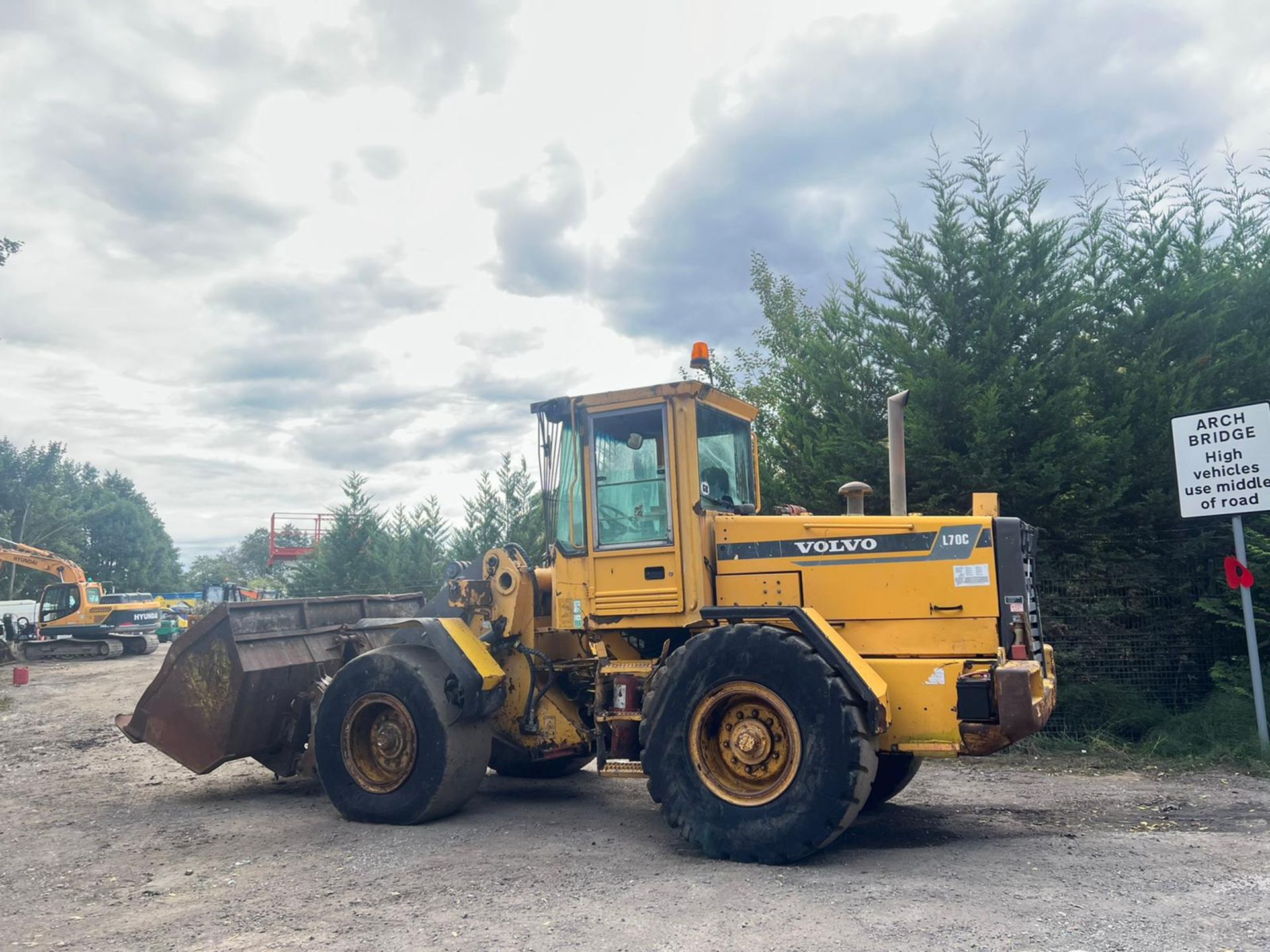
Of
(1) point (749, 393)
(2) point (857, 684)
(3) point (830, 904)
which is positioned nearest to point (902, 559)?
(2) point (857, 684)

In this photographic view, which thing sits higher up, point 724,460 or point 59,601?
point 724,460

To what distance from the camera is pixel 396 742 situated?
7.32 meters

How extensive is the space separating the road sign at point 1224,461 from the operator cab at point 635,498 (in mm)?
4635

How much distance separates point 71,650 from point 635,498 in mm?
27783

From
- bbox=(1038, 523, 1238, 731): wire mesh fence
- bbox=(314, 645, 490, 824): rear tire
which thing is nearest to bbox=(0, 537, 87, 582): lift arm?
bbox=(314, 645, 490, 824): rear tire

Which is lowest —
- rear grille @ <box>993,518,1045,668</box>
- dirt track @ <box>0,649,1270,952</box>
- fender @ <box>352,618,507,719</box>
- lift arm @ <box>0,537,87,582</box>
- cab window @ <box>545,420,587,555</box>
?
dirt track @ <box>0,649,1270,952</box>

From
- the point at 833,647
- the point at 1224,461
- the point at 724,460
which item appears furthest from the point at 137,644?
the point at 1224,461

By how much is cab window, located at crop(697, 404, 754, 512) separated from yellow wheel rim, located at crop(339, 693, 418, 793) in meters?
2.71

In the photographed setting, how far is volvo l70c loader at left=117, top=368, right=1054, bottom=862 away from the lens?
5.86 metres

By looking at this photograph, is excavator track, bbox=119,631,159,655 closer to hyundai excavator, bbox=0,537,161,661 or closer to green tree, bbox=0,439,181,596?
hyundai excavator, bbox=0,537,161,661

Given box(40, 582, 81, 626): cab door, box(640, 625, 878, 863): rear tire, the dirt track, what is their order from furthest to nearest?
box(40, 582, 81, 626): cab door
box(640, 625, 878, 863): rear tire
the dirt track

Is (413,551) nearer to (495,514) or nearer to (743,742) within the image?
(495,514)

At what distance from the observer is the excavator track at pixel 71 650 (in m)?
28.5

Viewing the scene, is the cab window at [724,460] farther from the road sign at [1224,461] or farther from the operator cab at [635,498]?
the road sign at [1224,461]
